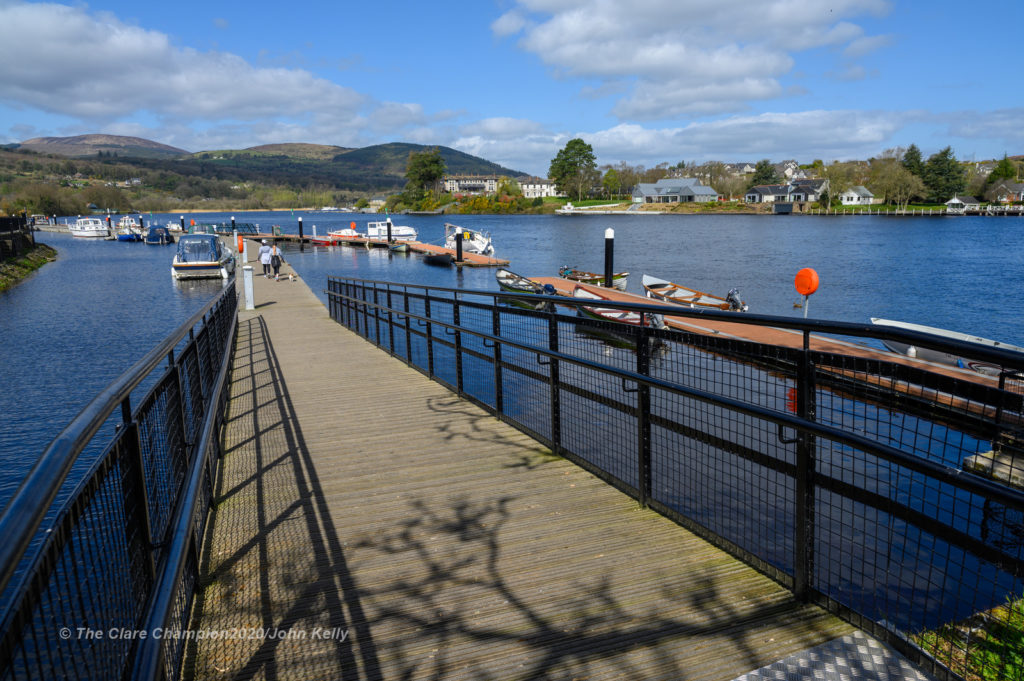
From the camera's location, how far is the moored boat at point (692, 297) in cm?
2058

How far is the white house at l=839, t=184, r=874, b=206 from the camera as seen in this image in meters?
133

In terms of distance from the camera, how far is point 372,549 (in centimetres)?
378

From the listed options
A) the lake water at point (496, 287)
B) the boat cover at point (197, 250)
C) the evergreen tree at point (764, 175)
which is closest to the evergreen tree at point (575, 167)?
the evergreen tree at point (764, 175)

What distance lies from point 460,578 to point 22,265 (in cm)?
5164

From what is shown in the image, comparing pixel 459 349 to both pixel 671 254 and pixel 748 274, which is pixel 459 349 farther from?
pixel 671 254

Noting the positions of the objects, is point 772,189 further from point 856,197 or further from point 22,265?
point 22,265

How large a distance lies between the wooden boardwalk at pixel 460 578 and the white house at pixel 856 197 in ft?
482

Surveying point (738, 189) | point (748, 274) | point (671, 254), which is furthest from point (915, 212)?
point (748, 274)

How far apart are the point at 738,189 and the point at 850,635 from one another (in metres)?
164

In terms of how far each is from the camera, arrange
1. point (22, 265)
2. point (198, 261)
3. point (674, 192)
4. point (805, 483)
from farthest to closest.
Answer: point (674, 192)
point (22, 265)
point (198, 261)
point (805, 483)

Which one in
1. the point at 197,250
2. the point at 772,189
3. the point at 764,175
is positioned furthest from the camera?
the point at 764,175

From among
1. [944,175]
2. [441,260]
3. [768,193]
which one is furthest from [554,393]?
[768,193]

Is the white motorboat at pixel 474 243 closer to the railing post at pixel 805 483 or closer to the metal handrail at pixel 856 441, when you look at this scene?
the metal handrail at pixel 856 441

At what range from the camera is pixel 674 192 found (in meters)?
160
